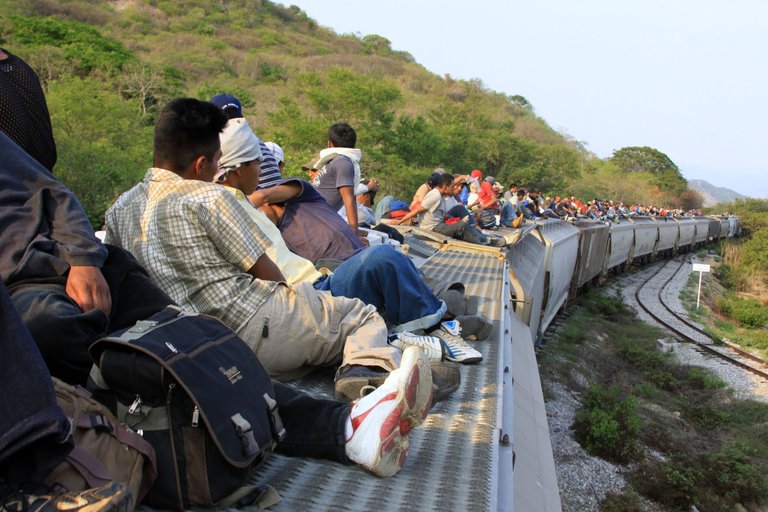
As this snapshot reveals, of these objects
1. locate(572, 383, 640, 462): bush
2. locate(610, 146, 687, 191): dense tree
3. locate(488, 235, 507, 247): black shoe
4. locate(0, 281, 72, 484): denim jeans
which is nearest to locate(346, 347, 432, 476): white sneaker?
locate(0, 281, 72, 484): denim jeans

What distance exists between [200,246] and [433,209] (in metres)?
6.66

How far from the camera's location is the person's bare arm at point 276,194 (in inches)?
144

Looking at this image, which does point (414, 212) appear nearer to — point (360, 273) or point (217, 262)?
point (360, 273)

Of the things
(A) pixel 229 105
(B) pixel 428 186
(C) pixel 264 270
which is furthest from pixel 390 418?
(B) pixel 428 186

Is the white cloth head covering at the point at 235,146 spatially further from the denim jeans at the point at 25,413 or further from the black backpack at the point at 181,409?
the denim jeans at the point at 25,413

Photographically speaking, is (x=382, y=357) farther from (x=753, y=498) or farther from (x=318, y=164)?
(x=753, y=498)

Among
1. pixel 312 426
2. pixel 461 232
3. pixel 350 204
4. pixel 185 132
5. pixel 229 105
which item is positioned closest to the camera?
pixel 312 426

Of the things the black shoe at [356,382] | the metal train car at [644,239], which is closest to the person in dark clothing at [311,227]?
the black shoe at [356,382]

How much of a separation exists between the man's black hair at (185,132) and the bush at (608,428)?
5.85 meters

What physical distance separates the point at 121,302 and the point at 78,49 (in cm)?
3407

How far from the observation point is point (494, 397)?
2.80 meters

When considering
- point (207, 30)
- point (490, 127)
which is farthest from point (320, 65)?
point (490, 127)

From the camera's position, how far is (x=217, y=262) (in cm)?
→ 260

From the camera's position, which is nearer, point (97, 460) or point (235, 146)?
point (97, 460)
